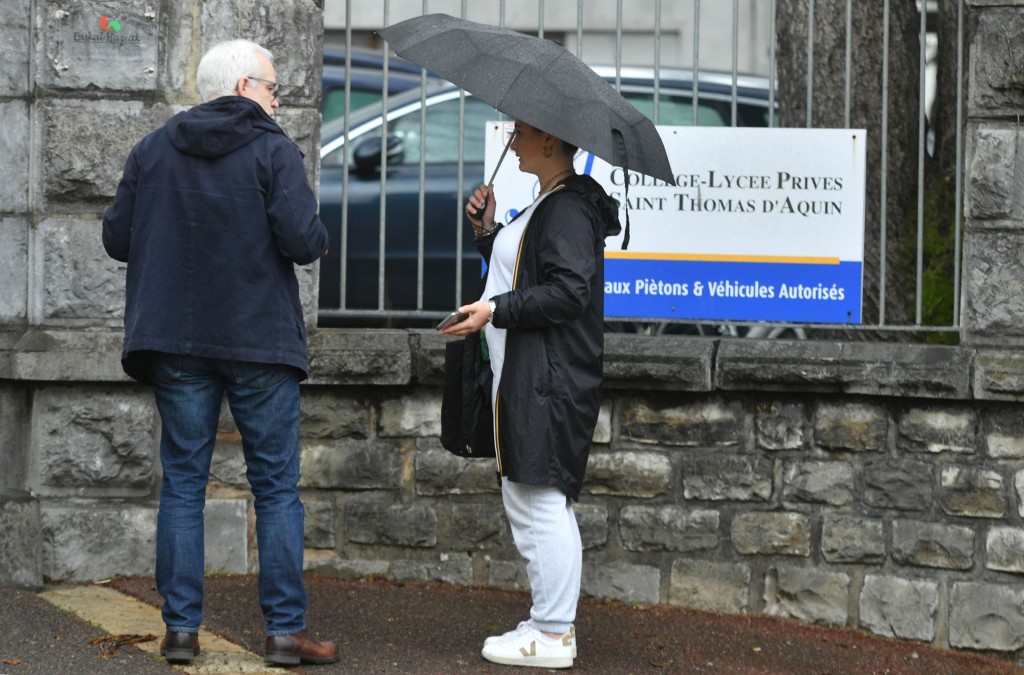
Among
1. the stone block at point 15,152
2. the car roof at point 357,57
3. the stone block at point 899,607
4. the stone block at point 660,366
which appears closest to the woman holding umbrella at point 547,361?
the stone block at point 660,366

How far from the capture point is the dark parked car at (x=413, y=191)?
575 centimetres

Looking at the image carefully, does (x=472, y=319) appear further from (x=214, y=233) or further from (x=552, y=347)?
(x=214, y=233)

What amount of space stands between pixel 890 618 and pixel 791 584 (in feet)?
1.23

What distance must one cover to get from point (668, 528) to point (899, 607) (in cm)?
89

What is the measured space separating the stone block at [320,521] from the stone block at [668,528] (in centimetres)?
111

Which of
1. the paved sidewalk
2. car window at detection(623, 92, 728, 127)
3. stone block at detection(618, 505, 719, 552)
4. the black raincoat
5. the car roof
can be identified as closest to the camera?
the black raincoat

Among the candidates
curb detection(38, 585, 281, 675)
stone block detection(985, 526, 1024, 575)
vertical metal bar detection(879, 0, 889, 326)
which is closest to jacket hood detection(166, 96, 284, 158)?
curb detection(38, 585, 281, 675)

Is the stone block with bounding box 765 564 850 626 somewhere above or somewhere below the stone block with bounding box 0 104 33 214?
below

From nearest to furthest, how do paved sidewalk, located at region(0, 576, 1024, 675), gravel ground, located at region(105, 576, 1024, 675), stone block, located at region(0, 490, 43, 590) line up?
paved sidewalk, located at region(0, 576, 1024, 675), gravel ground, located at region(105, 576, 1024, 675), stone block, located at region(0, 490, 43, 590)

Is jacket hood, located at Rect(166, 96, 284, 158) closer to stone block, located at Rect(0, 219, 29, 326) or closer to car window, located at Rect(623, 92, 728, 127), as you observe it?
stone block, located at Rect(0, 219, 29, 326)

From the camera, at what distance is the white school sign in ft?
18.2

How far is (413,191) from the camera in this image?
6230mm

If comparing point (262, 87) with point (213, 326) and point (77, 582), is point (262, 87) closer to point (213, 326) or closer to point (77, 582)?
point (213, 326)

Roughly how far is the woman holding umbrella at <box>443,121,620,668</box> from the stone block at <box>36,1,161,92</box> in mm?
1649
